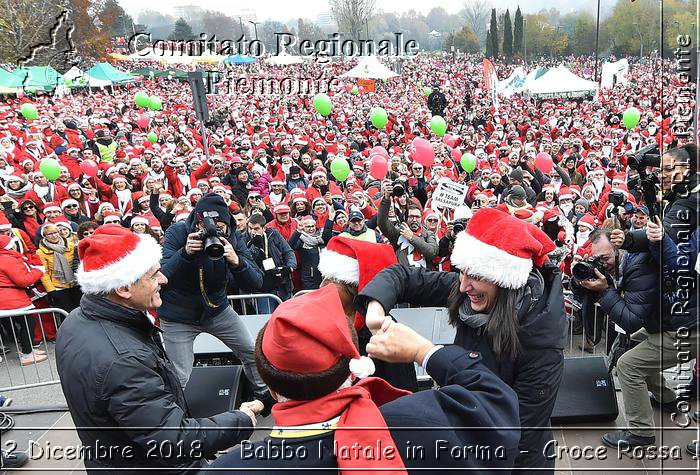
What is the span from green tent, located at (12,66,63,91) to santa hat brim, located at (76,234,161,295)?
94.3 ft

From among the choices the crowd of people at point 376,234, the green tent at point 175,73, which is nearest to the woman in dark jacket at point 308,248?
the crowd of people at point 376,234

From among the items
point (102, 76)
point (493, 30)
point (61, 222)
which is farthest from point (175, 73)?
point (61, 222)

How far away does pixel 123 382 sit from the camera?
7.14ft

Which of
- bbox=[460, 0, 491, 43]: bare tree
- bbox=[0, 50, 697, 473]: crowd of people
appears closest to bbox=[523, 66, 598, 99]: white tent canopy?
bbox=[0, 50, 697, 473]: crowd of people

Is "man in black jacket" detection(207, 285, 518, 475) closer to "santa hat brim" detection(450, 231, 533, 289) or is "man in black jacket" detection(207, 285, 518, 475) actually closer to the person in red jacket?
"santa hat brim" detection(450, 231, 533, 289)

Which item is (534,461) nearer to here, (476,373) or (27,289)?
(476,373)

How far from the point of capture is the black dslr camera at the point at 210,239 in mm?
3553

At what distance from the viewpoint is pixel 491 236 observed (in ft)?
7.55

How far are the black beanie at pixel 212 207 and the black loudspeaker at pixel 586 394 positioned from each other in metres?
2.78

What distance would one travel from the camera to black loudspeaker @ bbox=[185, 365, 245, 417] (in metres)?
4.23

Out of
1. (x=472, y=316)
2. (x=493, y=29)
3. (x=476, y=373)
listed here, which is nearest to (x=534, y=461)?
(x=472, y=316)

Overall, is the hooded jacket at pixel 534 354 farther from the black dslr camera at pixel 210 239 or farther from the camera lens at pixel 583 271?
the black dslr camera at pixel 210 239

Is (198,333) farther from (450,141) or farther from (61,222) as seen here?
(450,141)

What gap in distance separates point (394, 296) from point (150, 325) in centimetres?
110
